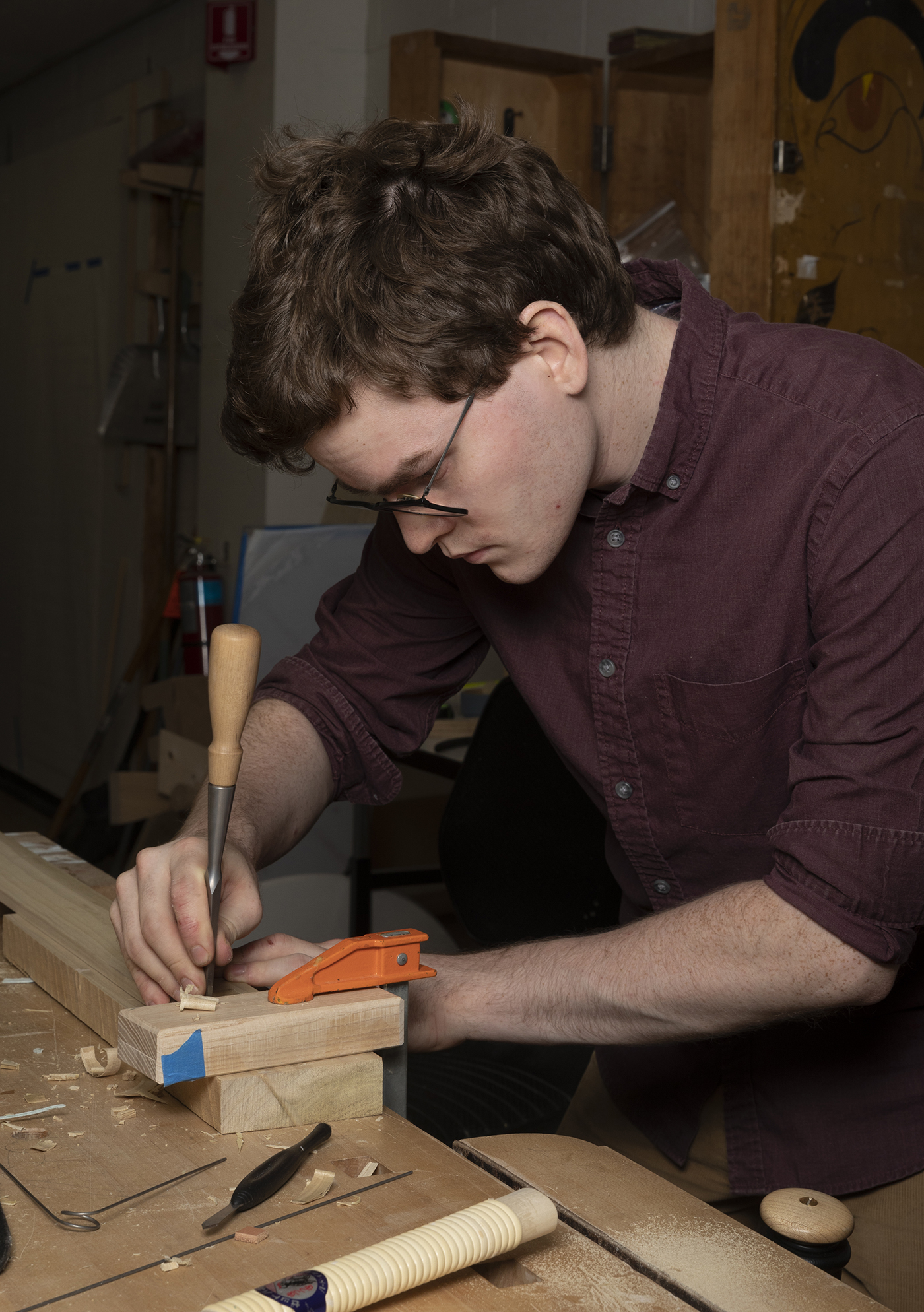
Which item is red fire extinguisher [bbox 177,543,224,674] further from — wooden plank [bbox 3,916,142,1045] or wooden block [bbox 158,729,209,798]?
wooden plank [bbox 3,916,142,1045]

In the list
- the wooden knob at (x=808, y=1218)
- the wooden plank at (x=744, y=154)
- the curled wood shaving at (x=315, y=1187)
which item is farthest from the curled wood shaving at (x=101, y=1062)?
the wooden plank at (x=744, y=154)

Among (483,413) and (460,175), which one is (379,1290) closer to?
(483,413)

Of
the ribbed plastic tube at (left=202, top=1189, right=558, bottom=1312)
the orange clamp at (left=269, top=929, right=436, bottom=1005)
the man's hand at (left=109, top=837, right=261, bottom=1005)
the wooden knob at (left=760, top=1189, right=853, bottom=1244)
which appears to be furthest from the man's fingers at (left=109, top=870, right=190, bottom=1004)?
the wooden knob at (left=760, top=1189, right=853, bottom=1244)

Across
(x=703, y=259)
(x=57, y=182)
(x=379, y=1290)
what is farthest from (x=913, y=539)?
(x=57, y=182)

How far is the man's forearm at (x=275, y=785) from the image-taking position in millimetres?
1287

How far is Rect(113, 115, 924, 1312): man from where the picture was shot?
100cm

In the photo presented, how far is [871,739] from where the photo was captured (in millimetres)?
979

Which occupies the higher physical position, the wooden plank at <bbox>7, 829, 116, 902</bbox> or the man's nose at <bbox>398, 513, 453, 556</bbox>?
the man's nose at <bbox>398, 513, 453, 556</bbox>

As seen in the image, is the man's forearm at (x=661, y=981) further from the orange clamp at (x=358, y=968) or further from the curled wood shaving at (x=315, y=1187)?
the curled wood shaving at (x=315, y=1187)

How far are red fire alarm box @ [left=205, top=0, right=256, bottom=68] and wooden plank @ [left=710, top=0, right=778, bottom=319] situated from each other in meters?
2.17

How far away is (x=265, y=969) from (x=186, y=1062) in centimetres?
20

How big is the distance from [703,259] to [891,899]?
2.40 metres

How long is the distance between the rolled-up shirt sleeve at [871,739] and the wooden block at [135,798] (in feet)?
8.48

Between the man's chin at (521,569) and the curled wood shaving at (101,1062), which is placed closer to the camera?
the curled wood shaving at (101,1062)
